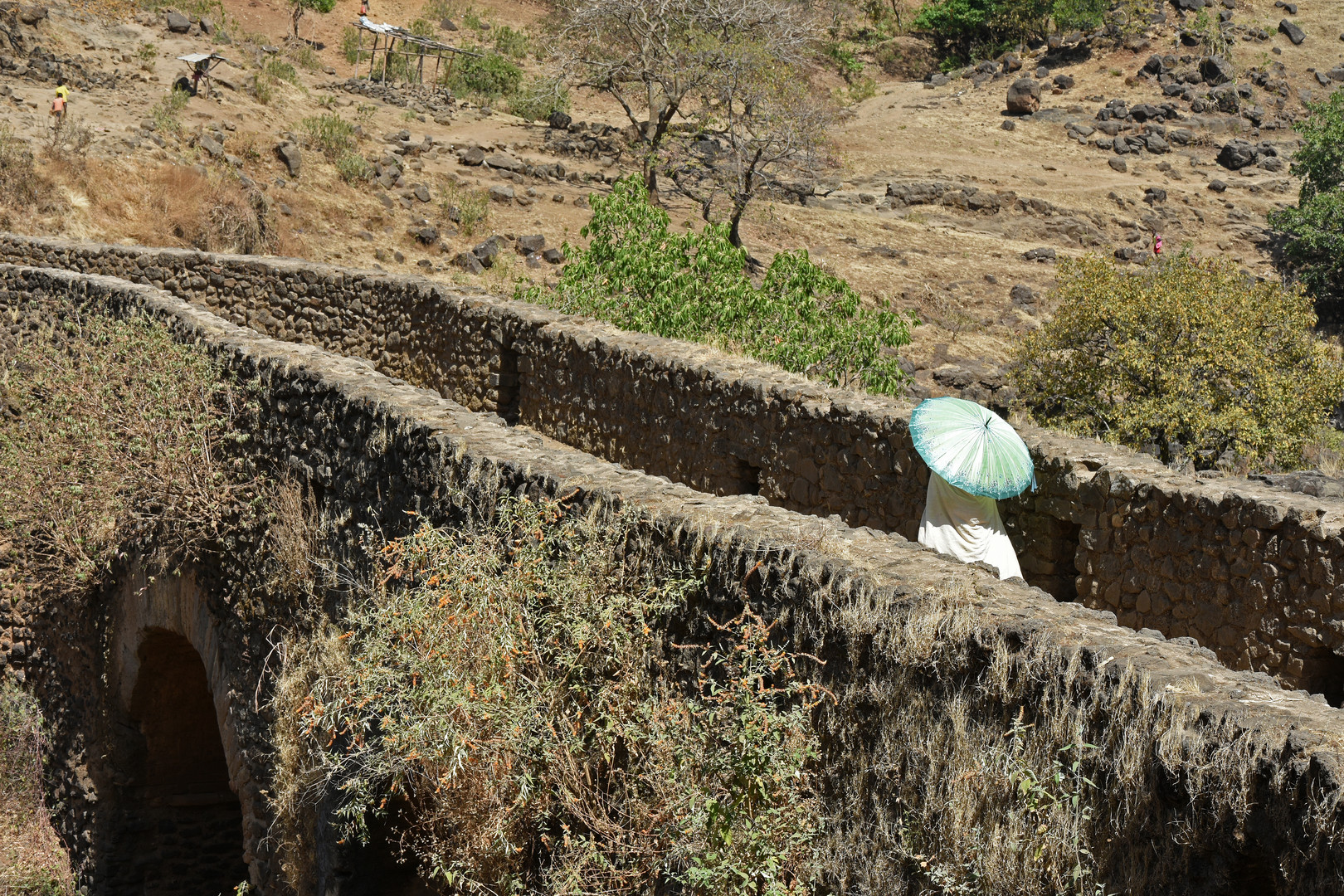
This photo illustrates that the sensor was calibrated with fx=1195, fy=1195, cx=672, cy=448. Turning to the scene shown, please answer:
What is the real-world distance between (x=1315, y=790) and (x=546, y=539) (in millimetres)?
2896

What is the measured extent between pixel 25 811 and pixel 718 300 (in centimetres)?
805

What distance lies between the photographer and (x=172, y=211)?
18750mm

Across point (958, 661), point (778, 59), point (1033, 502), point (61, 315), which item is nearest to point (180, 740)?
point (61, 315)

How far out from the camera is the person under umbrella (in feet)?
19.9

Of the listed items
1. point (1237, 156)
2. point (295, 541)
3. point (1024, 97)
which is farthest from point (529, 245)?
point (1237, 156)

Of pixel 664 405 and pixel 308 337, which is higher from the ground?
pixel 664 405

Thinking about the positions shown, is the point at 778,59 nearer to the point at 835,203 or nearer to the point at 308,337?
the point at 835,203

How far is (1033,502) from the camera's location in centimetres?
672

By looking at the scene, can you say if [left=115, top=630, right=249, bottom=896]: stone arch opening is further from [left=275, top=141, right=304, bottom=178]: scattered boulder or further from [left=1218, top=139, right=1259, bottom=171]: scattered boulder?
[left=1218, top=139, right=1259, bottom=171]: scattered boulder

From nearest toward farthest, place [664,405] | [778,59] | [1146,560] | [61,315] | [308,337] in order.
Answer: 1. [1146,560]
2. [664,405]
3. [61,315]
4. [308,337]
5. [778,59]

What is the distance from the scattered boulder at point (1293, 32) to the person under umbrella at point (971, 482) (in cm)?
4725

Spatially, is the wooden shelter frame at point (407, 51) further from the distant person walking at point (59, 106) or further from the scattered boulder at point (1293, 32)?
the scattered boulder at point (1293, 32)

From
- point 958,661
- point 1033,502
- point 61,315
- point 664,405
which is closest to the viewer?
point 958,661

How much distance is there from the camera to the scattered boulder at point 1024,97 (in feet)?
134
